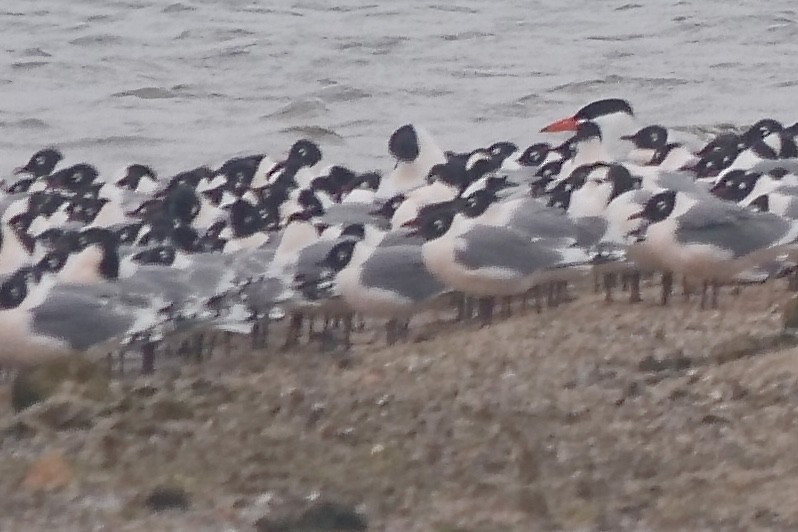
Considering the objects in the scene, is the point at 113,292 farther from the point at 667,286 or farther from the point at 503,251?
the point at 667,286

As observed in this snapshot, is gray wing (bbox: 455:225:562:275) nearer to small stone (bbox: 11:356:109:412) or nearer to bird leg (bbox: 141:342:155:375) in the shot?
bird leg (bbox: 141:342:155:375)

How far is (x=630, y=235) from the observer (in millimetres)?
7480

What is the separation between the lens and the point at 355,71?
18453 mm

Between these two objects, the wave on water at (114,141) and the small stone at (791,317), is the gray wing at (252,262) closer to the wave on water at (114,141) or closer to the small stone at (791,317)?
the small stone at (791,317)

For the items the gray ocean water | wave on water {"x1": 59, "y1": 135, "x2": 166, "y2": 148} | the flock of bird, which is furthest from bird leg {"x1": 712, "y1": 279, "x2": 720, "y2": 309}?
wave on water {"x1": 59, "y1": 135, "x2": 166, "y2": 148}

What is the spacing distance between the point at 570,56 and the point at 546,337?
12841 mm

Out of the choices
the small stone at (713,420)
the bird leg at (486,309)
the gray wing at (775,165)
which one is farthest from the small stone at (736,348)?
the gray wing at (775,165)

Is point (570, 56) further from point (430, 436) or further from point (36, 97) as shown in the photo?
point (430, 436)

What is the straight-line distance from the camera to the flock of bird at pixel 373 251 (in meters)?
6.77

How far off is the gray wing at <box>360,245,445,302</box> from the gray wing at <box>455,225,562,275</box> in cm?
18

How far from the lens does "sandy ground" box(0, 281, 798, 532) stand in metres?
4.45

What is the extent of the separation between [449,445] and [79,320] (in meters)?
2.05

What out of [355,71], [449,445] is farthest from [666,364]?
[355,71]

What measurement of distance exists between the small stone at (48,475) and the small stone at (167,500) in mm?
264
